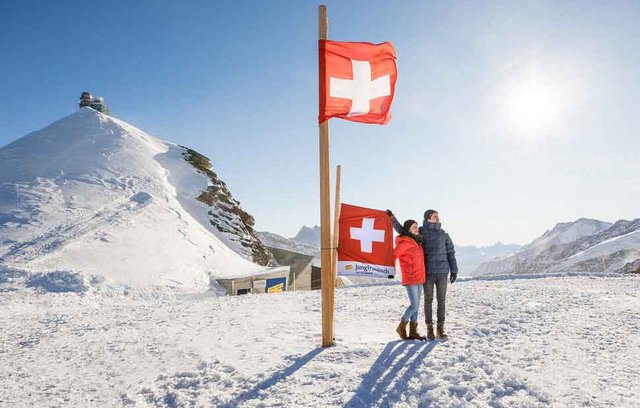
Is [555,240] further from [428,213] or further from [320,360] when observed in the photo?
Result: [320,360]

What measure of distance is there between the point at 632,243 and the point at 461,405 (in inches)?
2811

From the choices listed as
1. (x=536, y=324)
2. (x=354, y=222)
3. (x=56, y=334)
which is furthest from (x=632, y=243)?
(x=56, y=334)

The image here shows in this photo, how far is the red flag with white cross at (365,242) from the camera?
6.53 m

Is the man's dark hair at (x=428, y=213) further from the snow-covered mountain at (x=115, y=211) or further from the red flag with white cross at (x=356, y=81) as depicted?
the snow-covered mountain at (x=115, y=211)

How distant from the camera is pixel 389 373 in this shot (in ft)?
15.7

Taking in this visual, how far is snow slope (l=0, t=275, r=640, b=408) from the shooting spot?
4266 millimetres

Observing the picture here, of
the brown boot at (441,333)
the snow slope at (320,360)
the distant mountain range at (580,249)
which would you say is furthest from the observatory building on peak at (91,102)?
the brown boot at (441,333)

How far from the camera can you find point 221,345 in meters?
6.45

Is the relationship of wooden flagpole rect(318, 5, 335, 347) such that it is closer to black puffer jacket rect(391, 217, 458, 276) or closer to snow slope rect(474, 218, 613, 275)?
black puffer jacket rect(391, 217, 458, 276)

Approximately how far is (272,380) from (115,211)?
28.9 m

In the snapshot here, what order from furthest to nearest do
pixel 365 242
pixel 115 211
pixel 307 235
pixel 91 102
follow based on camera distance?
pixel 307 235 → pixel 91 102 → pixel 115 211 → pixel 365 242

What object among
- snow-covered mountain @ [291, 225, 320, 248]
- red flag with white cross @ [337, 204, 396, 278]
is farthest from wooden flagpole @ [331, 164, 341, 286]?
snow-covered mountain @ [291, 225, 320, 248]

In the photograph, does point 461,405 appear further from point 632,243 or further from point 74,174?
point 632,243

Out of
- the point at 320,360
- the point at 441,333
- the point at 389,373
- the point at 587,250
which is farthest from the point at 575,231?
the point at 320,360
